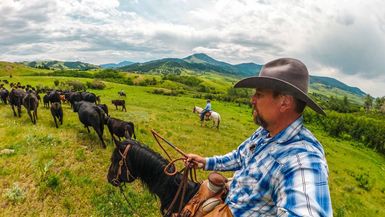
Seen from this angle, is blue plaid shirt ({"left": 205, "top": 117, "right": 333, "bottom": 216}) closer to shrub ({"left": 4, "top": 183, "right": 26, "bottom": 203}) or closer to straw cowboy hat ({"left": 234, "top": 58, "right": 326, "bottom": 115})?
straw cowboy hat ({"left": 234, "top": 58, "right": 326, "bottom": 115})

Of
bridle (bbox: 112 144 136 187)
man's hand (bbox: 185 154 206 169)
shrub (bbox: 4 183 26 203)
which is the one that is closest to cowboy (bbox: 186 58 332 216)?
man's hand (bbox: 185 154 206 169)

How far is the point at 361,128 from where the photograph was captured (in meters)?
56.9

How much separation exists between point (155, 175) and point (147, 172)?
20 centimetres

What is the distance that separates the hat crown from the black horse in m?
3.06

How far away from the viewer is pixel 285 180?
8.05ft

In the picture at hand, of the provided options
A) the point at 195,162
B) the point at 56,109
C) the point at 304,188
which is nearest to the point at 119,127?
the point at 56,109

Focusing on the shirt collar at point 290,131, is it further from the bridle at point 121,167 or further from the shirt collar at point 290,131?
the bridle at point 121,167

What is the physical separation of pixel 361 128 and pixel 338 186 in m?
46.4

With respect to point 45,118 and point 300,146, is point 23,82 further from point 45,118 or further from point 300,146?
point 300,146

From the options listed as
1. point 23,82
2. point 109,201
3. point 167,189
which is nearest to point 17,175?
point 109,201

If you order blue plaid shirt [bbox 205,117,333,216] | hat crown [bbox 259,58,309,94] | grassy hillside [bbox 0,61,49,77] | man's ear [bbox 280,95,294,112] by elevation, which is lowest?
grassy hillside [bbox 0,61,49,77]

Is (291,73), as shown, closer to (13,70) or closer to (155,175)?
(155,175)

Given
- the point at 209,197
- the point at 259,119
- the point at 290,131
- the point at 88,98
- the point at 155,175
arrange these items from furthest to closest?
the point at 88,98 → the point at 155,175 → the point at 209,197 → the point at 259,119 → the point at 290,131

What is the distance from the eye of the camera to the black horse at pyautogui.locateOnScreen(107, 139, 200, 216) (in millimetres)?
5254
